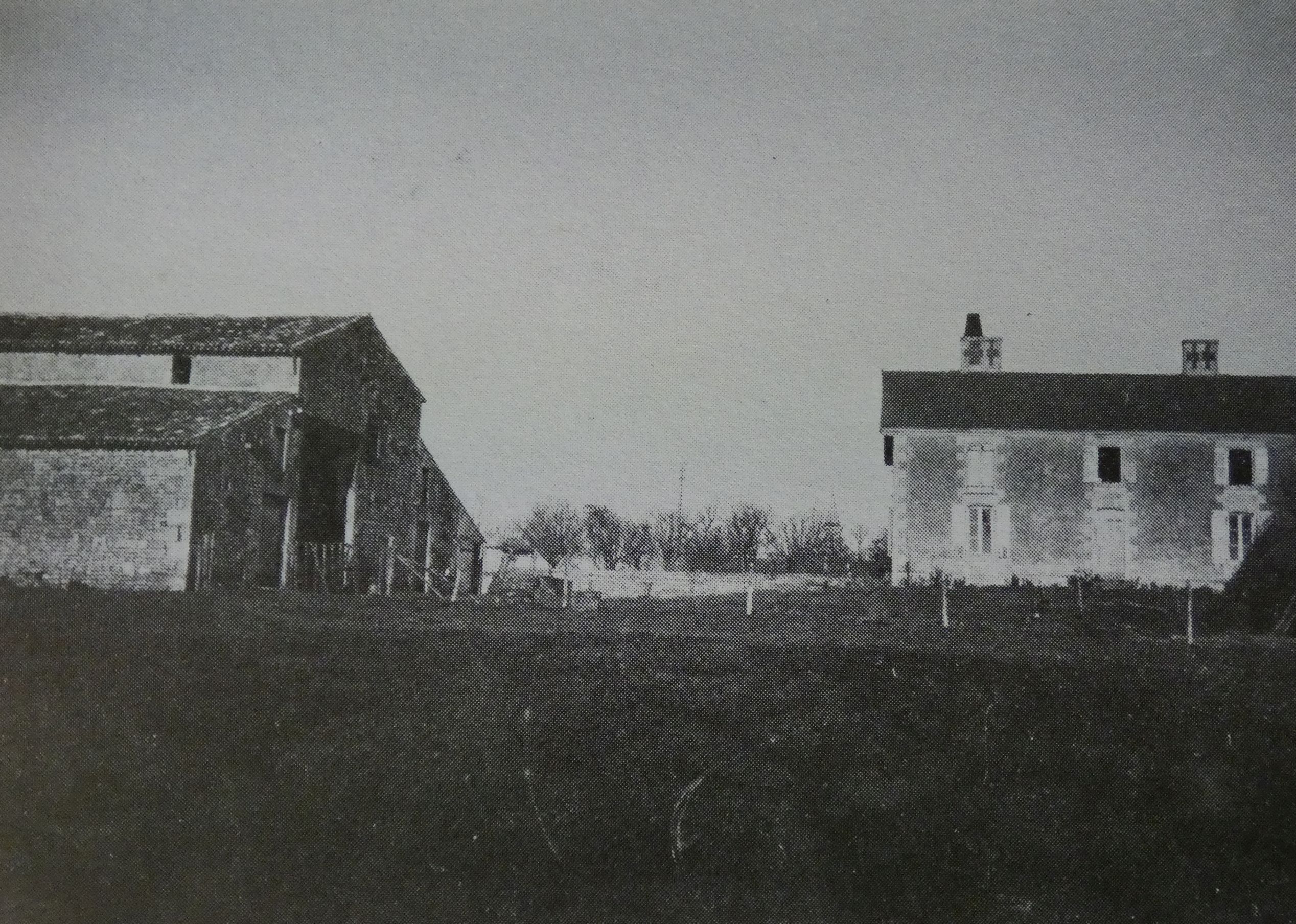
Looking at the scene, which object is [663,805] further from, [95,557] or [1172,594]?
[1172,594]

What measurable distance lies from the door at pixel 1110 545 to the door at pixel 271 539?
1963 centimetres

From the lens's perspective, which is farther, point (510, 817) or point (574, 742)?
point (574, 742)

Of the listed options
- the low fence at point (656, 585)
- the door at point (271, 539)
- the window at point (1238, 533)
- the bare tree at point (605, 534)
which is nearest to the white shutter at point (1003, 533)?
the window at point (1238, 533)

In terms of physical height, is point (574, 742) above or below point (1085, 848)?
above

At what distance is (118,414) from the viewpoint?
49.8 ft

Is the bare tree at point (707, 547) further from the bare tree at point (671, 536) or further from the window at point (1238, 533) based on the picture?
the window at point (1238, 533)

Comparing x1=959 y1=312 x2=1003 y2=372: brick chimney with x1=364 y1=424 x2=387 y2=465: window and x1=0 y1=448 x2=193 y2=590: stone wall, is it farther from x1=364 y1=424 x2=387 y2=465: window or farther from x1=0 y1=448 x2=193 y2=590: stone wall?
x1=0 y1=448 x2=193 y2=590: stone wall

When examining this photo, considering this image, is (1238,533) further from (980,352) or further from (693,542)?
(693,542)

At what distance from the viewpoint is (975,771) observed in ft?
18.4

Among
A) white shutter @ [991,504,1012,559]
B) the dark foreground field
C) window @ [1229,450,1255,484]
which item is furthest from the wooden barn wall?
window @ [1229,450,1255,484]

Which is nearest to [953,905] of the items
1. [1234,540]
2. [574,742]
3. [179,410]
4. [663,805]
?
[663,805]

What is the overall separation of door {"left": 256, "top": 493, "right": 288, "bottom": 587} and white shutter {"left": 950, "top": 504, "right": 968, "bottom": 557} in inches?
647

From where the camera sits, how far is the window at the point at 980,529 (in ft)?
79.5

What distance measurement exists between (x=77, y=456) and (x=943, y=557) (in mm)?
19672
